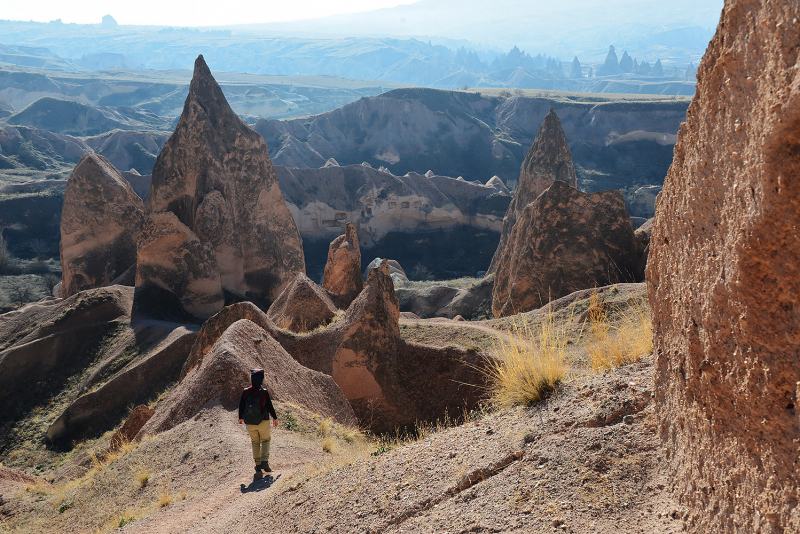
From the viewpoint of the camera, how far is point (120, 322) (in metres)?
17.8

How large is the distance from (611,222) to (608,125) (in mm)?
69404

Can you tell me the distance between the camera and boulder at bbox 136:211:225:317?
19734 mm

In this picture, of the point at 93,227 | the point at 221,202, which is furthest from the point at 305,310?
the point at 93,227

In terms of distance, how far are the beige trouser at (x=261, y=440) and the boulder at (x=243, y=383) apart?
1.87 m

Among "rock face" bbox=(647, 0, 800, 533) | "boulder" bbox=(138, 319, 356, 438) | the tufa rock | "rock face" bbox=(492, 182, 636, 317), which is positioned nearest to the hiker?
"boulder" bbox=(138, 319, 356, 438)

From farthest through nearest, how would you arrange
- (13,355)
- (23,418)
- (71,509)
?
(13,355) < (23,418) < (71,509)

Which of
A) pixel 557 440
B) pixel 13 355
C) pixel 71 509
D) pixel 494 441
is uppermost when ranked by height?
pixel 557 440

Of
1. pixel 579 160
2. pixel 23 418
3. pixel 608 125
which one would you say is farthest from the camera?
pixel 608 125

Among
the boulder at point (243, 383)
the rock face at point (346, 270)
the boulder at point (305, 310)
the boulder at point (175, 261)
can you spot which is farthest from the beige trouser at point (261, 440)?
the boulder at point (175, 261)

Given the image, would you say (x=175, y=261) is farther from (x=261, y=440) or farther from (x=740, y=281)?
(x=740, y=281)

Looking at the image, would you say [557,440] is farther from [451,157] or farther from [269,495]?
[451,157]

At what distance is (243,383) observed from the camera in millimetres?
8125

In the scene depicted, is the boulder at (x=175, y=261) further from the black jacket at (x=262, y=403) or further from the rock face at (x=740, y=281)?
the rock face at (x=740, y=281)

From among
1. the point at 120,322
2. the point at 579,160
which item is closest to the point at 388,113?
the point at 579,160
